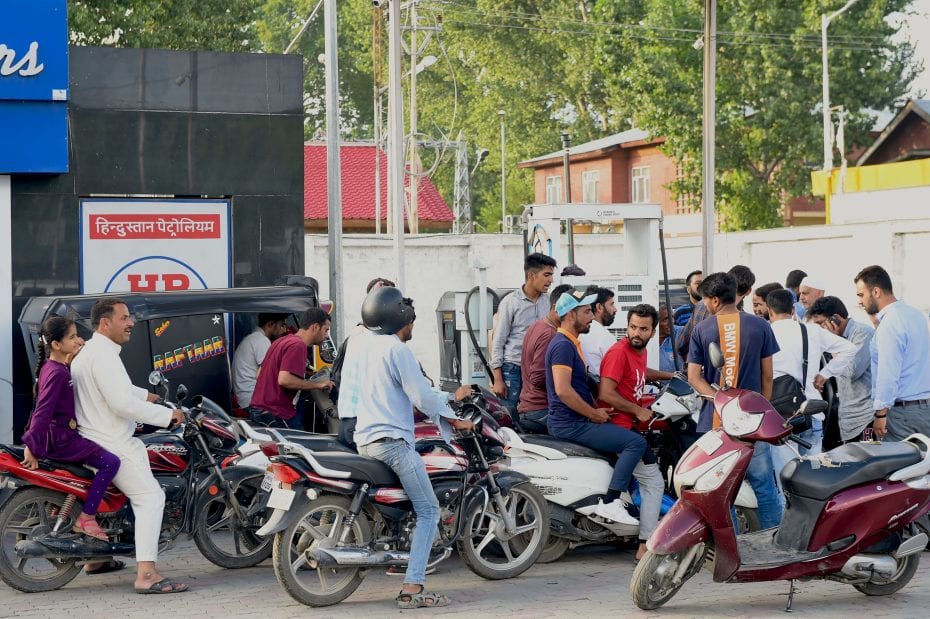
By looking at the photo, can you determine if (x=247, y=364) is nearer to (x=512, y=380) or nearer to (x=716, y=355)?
(x=512, y=380)

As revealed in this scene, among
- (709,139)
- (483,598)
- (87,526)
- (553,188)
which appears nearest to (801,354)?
(483,598)

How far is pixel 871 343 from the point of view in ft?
31.4

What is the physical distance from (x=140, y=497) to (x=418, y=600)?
5.99 feet

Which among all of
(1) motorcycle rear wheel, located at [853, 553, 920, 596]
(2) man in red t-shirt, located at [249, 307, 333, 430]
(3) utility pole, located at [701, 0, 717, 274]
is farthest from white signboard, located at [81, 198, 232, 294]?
(3) utility pole, located at [701, 0, 717, 274]

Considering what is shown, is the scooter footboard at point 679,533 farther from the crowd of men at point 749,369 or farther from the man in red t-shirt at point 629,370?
the man in red t-shirt at point 629,370

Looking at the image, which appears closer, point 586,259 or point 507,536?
point 507,536

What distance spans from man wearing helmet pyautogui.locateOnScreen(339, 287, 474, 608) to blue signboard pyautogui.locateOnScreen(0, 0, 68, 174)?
5.98 meters

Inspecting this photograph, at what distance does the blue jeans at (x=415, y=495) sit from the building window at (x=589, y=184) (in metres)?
49.6

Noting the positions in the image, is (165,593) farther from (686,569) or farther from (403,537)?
(686,569)

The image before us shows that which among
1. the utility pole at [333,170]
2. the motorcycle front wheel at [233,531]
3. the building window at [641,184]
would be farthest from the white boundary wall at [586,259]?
the building window at [641,184]

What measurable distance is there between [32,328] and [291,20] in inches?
2279

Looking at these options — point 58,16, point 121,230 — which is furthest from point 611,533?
point 58,16

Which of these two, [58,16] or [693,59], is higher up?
[693,59]

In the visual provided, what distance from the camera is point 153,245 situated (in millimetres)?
12711
